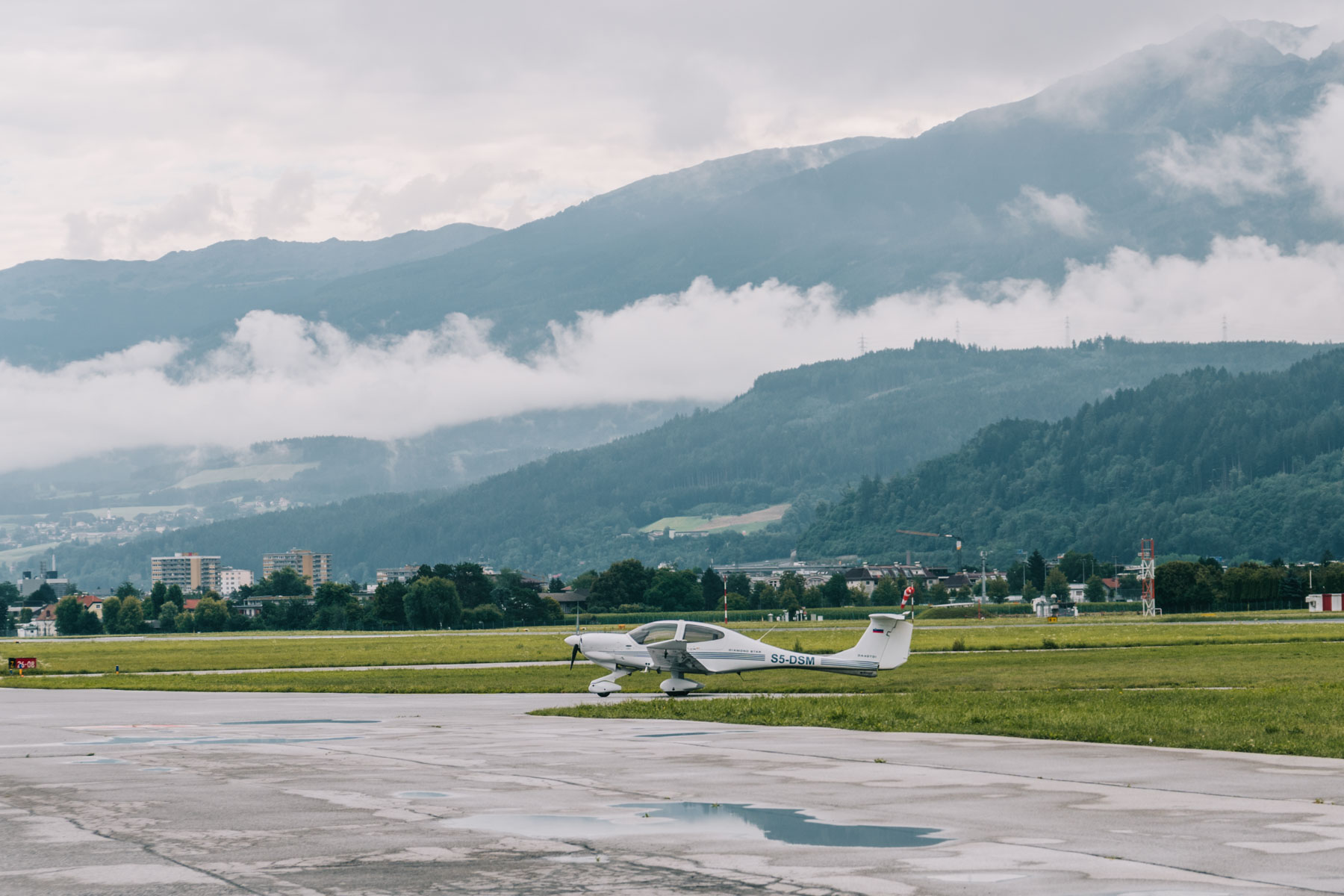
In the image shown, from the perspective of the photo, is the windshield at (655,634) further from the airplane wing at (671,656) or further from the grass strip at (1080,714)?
the grass strip at (1080,714)

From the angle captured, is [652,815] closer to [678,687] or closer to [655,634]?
[678,687]

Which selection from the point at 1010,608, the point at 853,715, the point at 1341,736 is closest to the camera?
the point at 1341,736

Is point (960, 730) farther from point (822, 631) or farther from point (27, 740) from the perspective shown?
point (822, 631)

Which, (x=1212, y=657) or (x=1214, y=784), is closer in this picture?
(x=1214, y=784)

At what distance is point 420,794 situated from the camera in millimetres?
18609

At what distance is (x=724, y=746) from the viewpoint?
24359mm

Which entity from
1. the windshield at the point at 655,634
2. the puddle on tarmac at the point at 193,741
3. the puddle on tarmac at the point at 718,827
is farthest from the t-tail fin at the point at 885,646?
the puddle on tarmac at the point at 718,827

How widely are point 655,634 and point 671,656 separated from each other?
83 cm

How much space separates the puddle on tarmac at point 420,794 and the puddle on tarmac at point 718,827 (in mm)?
2032

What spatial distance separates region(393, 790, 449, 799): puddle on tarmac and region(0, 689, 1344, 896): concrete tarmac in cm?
8

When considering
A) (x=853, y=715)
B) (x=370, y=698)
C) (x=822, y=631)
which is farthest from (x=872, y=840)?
(x=822, y=631)

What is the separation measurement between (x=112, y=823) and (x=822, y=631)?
8714cm

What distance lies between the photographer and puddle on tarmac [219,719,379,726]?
102 ft

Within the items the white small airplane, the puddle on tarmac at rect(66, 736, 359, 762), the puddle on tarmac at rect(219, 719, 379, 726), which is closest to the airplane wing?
the white small airplane
